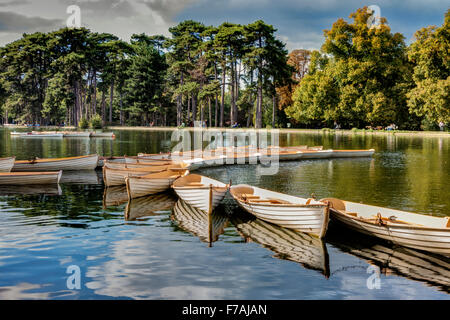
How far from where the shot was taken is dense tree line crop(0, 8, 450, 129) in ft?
184

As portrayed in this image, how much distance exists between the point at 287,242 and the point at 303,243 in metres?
0.39

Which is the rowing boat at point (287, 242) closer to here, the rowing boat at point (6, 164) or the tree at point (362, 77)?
the rowing boat at point (6, 164)

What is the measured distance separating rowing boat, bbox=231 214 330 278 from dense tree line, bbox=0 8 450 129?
140 ft

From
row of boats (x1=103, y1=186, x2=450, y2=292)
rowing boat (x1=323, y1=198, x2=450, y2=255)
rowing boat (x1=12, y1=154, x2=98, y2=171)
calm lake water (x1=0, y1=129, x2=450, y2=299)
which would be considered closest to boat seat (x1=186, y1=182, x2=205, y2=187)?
calm lake water (x1=0, y1=129, x2=450, y2=299)

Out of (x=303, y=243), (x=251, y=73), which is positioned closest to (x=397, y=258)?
(x=303, y=243)

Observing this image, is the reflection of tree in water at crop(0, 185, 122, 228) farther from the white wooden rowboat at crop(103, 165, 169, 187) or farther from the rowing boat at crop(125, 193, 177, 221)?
the rowing boat at crop(125, 193, 177, 221)

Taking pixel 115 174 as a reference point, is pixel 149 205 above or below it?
below

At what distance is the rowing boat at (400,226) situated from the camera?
27.3 ft

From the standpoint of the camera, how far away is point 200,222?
37.7ft

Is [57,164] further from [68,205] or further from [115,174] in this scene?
[68,205]

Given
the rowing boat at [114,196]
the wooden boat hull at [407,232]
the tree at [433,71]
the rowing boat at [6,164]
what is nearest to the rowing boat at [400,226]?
the wooden boat hull at [407,232]
